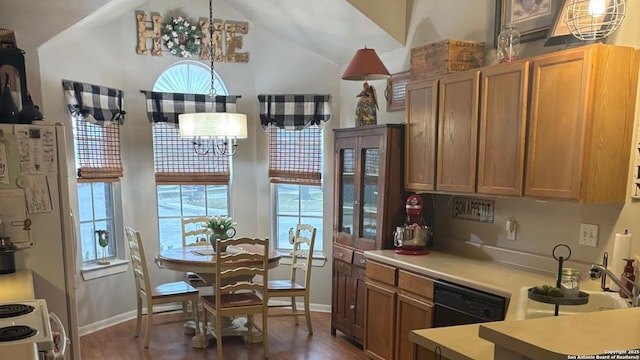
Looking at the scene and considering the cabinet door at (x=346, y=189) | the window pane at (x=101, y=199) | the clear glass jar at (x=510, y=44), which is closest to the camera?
the clear glass jar at (x=510, y=44)

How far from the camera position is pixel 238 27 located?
177 inches

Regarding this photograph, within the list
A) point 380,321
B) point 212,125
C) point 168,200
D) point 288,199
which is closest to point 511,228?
point 380,321

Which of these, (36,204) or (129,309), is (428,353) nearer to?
(36,204)

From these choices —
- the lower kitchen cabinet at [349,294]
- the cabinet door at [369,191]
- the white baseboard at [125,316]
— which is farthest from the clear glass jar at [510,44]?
the white baseboard at [125,316]

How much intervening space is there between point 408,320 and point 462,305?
1.66 ft

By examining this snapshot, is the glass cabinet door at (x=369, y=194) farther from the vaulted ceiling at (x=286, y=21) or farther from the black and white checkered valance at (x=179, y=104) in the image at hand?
the black and white checkered valance at (x=179, y=104)

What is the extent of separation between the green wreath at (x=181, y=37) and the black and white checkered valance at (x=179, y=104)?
1.41ft

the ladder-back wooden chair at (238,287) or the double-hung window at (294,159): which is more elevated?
the double-hung window at (294,159)

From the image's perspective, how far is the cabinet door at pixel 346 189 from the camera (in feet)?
11.9

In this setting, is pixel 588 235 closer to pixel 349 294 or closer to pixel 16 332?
pixel 349 294

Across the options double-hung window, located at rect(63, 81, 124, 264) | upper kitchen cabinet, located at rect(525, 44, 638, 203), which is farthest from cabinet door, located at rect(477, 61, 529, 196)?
double-hung window, located at rect(63, 81, 124, 264)

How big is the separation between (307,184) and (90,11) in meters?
2.40

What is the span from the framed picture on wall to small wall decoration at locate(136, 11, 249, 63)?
8.61 ft

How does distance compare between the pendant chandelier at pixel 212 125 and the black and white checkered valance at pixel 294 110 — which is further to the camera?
the black and white checkered valance at pixel 294 110
